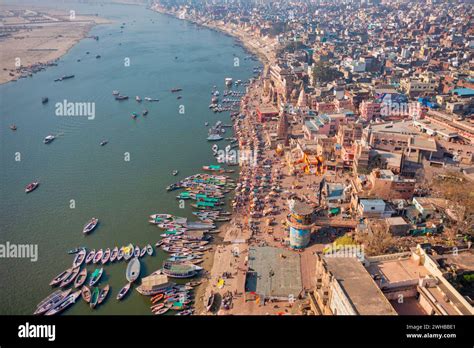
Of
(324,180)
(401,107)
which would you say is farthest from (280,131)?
(401,107)

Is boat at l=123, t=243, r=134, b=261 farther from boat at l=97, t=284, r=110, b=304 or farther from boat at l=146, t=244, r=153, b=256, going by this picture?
boat at l=97, t=284, r=110, b=304

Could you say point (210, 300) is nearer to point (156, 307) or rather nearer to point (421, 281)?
point (156, 307)

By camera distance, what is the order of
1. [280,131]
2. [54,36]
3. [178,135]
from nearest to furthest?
1. [280,131]
2. [178,135]
3. [54,36]

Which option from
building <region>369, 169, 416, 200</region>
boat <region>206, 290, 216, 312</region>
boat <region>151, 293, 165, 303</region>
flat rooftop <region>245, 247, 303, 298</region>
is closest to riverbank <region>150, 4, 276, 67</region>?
building <region>369, 169, 416, 200</region>

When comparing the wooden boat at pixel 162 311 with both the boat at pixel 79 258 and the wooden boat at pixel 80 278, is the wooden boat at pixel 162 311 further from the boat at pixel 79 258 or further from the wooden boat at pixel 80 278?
the boat at pixel 79 258
